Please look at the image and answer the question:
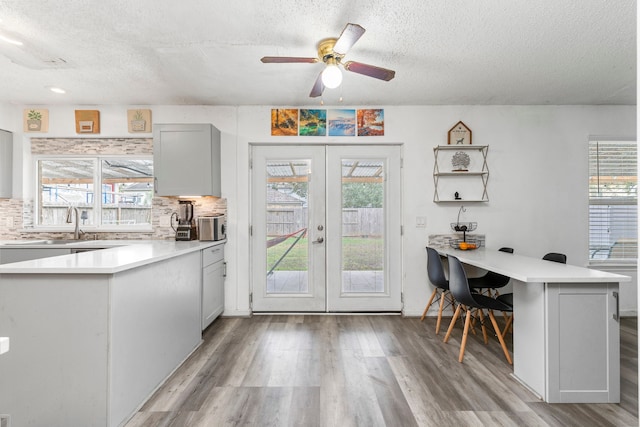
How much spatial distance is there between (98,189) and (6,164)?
3.23 ft

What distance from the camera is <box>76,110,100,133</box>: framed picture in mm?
3736

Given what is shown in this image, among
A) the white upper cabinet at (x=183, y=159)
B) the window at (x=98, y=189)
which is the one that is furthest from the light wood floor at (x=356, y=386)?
the window at (x=98, y=189)

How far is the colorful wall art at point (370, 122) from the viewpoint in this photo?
3.79 metres

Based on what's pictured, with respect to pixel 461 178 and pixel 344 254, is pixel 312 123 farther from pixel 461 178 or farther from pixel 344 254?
pixel 461 178

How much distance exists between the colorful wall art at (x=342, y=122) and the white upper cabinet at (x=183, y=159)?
1.41 m

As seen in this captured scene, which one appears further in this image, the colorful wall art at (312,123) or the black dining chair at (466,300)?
the colorful wall art at (312,123)

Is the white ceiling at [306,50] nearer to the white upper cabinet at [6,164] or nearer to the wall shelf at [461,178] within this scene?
the white upper cabinet at [6,164]

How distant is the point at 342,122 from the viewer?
3.79 metres

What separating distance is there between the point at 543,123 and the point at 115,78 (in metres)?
4.77

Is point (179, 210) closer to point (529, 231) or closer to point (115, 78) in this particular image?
point (115, 78)

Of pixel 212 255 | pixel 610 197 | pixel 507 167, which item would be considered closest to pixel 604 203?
pixel 610 197

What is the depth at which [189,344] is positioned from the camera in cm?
270

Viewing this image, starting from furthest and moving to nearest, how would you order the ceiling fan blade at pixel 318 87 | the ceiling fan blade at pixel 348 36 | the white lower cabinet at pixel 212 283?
the white lower cabinet at pixel 212 283 < the ceiling fan blade at pixel 318 87 < the ceiling fan blade at pixel 348 36

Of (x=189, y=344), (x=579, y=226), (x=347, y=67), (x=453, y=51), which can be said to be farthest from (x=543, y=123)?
(x=189, y=344)
